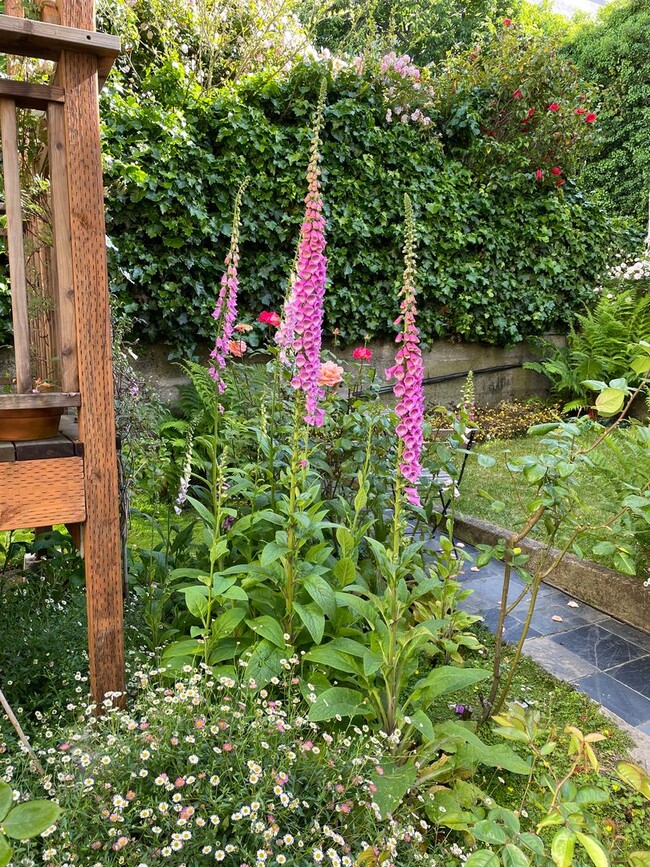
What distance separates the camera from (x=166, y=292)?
16.1 feet

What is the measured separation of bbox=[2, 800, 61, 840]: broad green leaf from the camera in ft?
2.35

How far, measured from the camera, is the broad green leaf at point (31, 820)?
72 cm

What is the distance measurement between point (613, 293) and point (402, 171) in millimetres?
3280

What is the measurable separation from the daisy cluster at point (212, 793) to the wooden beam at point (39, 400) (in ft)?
2.73

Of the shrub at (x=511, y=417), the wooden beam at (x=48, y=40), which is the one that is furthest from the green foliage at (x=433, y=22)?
the wooden beam at (x=48, y=40)

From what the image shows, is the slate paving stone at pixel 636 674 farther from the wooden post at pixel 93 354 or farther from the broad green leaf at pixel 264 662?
the wooden post at pixel 93 354

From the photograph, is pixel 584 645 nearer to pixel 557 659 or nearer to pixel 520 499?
pixel 557 659

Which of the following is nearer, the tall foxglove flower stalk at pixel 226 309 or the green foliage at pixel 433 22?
the tall foxglove flower stalk at pixel 226 309

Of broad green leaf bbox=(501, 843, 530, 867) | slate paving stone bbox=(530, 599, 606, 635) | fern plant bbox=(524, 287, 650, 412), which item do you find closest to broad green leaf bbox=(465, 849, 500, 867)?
broad green leaf bbox=(501, 843, 530, 867)

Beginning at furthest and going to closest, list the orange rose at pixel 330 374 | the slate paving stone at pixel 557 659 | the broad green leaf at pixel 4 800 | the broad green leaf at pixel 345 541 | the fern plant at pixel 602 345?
the fern plant at pixel 602 345 → the orange rose at pixel 330 374 → the slate paving stone at pixel 557 659 → the broad green leaf at pixel 345 541 → the broad green leaf at pixel 4 800

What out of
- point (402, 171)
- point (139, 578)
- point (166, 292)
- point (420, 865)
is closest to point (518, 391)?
point (402, 171)

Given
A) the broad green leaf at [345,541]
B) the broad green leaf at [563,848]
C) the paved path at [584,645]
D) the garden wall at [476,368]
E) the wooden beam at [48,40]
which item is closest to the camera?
the broad green leaf at [563,848]

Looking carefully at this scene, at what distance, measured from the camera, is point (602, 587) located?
310 centimetres

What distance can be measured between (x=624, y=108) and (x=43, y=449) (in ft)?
42.3
